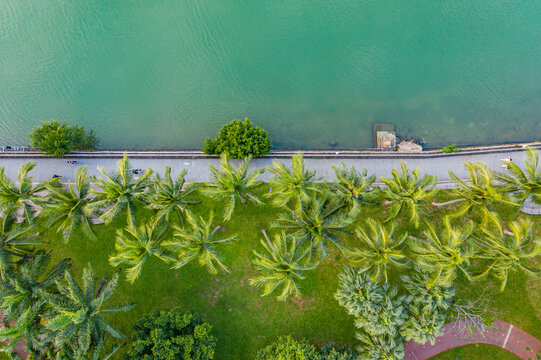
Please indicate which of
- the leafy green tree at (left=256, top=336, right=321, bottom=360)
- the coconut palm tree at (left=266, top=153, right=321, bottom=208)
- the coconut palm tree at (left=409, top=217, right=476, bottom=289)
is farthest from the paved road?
the leafy green tree at (left=256, top=336, right=321, bottom=360)

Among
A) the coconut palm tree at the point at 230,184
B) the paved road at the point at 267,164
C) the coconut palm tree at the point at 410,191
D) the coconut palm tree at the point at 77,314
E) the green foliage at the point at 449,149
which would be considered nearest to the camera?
the coconut palm tree at the point at 77,314

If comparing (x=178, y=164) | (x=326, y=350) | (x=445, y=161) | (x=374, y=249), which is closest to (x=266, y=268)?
(x=374, y=249)

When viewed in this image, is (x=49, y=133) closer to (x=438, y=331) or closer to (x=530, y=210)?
(x=438, y=331)

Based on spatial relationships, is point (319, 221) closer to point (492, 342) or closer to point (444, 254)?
point (444, 254)

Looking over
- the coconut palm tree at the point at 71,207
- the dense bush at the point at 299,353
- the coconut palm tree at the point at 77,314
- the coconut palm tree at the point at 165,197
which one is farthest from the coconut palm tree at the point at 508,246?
the coconut palm tree at the point at 71,207

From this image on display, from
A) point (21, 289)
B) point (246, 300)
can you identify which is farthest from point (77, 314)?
point (246, 300)

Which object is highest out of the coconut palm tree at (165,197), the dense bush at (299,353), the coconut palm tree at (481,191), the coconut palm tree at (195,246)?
the coconut palm tree at (165,197)

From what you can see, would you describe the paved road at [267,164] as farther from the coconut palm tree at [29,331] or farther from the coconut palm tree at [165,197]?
the coconut palm tree at [29,331]
